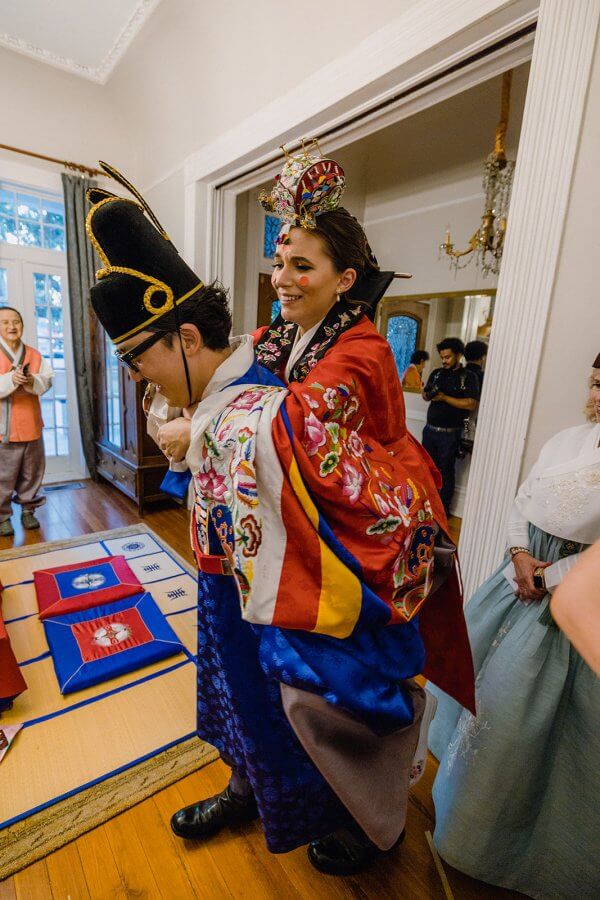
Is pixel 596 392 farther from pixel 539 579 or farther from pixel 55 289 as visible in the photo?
pixel 55 289

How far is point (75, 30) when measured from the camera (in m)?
2.91

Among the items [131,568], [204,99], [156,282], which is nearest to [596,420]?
[156,282]

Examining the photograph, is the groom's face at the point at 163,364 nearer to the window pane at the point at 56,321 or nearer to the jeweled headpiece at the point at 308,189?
the jeweled headpiece at the point at 308,189

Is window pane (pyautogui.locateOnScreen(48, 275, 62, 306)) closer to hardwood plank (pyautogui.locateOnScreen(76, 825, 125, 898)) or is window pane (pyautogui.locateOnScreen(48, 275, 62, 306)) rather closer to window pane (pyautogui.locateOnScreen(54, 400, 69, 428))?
window pane (pyautogui.locateOnScreen(54, 400, 69, 428))

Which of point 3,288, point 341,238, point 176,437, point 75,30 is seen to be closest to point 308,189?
point 341,238

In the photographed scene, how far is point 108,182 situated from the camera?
385 cm

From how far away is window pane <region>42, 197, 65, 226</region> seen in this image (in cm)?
386

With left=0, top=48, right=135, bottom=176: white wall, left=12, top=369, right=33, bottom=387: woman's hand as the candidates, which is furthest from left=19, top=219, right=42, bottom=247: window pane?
left=12, top=369, right=33, bottom=387: woman's hand

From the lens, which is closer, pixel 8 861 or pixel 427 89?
pixel 8 861

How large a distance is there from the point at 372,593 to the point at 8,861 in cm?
132

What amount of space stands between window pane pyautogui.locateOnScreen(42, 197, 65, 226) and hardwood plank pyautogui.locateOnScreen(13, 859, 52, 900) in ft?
14.8

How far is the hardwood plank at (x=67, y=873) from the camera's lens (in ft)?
3.58

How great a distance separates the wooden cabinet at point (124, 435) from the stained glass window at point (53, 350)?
40 centimetres

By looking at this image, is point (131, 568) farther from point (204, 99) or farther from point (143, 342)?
point (204, 99)
